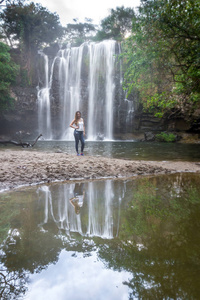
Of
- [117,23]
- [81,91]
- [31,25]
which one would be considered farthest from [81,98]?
[117,23]

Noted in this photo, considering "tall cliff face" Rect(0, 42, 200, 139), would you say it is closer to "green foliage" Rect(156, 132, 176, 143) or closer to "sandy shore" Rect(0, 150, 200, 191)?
"green foliage" Rect(156, 132, 176, 143)

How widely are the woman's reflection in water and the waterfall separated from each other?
25.0 metres

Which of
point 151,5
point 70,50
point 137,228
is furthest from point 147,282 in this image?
point 70,50

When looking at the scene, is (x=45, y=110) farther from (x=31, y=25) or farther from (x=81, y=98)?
(x=31, y=25)

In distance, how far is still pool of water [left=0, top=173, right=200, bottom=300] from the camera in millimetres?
1172

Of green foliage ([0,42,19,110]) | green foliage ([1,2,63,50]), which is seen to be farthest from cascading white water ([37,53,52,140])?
green foliage ([1,2,63,50])

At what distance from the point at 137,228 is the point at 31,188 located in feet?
8.11

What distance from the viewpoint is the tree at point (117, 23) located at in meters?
38.4

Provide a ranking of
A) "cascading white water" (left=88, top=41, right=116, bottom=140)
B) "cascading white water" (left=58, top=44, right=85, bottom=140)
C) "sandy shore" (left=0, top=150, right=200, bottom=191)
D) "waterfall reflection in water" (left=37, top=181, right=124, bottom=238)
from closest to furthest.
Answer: "waterfall reflection in water" (left=37, top=181, right=124, bottom=238) < "sandy shore" (left=0, top=150, right=200, bottom=191) < "cascading white water" (left=88, top=41, right=116, bottom=140) < "cascading white water" (left=58, top=44, right=85, bottom=140)

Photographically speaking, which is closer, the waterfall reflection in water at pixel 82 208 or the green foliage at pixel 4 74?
the waterfall reflection in water at pixel 82 208

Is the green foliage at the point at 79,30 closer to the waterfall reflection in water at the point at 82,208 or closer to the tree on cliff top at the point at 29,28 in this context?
the tree on cliff top at the point at 29,28

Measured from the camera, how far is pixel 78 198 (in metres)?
3.16

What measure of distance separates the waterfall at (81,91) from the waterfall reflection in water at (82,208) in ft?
83.0

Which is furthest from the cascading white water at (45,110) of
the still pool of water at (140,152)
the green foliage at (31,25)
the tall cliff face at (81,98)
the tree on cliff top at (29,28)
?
the still pool of water at (140,152)
